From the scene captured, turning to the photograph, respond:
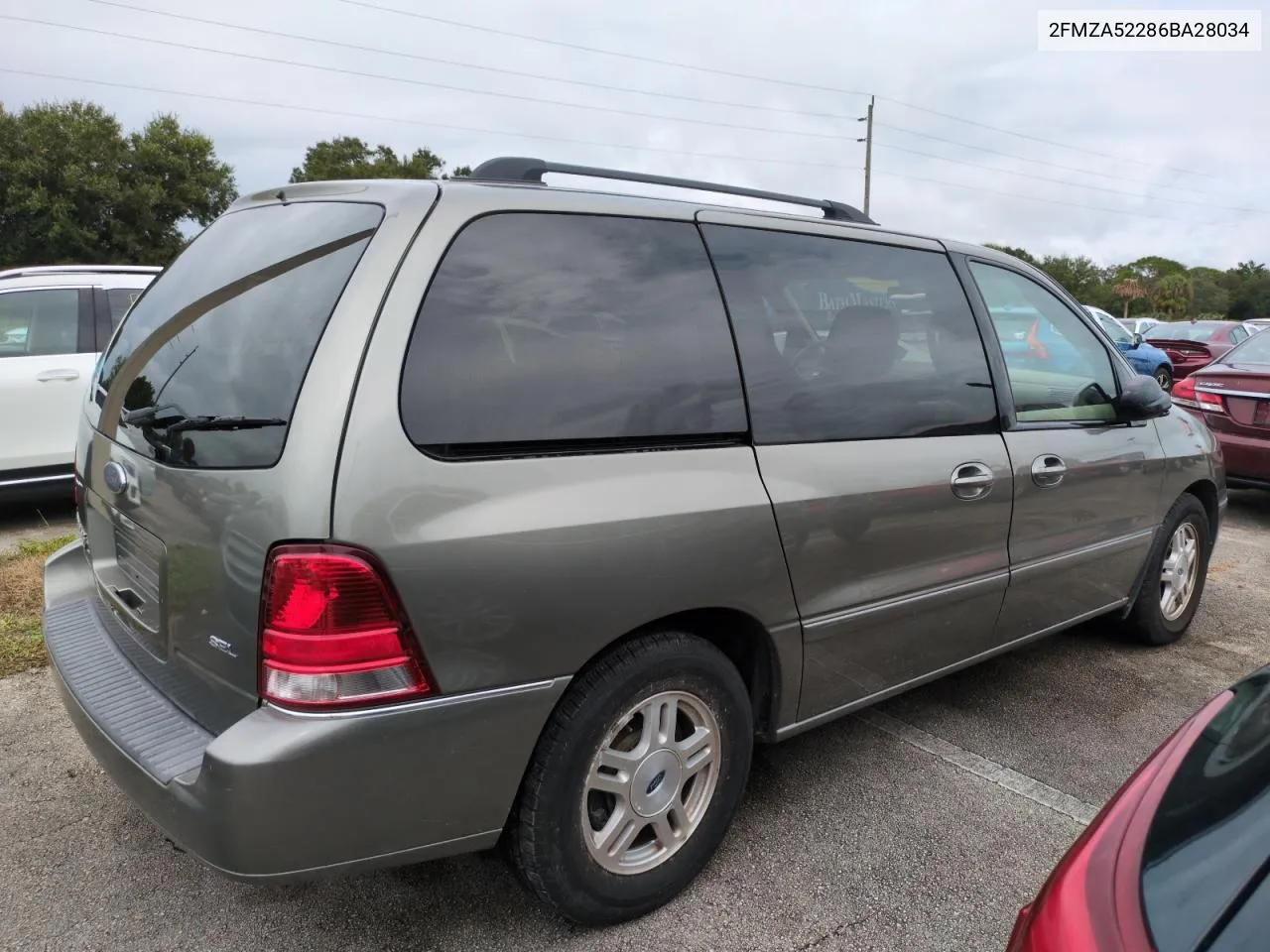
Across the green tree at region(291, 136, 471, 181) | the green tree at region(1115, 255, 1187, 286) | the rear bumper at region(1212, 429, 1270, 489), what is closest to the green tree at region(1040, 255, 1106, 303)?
the green tree at region(1115, 255, 1187, 286)

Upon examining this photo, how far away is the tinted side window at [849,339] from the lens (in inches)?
97.3

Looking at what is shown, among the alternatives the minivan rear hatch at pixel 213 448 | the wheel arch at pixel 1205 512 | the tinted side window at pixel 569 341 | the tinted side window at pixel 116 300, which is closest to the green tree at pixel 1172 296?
the wheel arch at pixel 1205 512

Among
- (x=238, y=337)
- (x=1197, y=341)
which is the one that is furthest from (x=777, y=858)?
(x=1197, y=341)

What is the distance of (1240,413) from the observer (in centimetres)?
663

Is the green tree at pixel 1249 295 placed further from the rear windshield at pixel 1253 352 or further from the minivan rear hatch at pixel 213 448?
the minivan rear hatch at pixel 213 448

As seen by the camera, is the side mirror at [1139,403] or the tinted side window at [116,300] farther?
the tinted side window at [116,300]

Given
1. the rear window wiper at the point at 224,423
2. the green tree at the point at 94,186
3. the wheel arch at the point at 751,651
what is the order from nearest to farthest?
the rear window wiper at the point at 224,423
the wheel arch at the point at 751,651
the green tree at the point at 94,186

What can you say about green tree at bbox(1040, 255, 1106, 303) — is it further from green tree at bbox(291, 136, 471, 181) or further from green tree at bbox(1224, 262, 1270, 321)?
green tree at bbox(291, 136, 471, 181)

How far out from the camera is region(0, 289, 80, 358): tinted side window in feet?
18.7

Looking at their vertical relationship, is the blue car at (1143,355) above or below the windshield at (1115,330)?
below

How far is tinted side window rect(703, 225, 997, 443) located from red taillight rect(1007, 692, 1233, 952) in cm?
121

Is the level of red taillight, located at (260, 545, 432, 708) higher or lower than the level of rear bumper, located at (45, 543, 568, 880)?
higher

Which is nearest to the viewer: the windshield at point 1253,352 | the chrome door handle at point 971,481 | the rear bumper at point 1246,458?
the chrome door handle at point 971,481

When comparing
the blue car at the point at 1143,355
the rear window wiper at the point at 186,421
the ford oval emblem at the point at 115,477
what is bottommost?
the ford oval emblem at the point at 115,477
